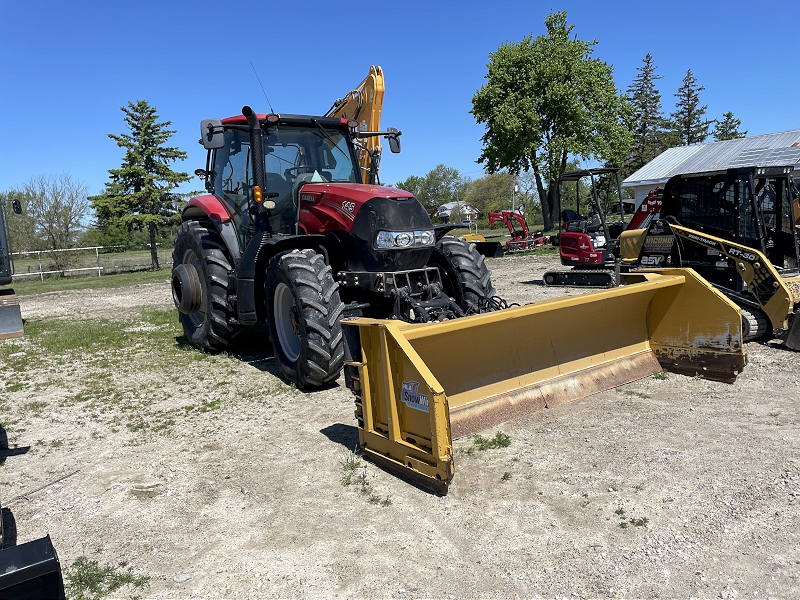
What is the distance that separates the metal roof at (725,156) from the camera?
23844mm

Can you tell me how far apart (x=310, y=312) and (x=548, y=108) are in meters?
32.7

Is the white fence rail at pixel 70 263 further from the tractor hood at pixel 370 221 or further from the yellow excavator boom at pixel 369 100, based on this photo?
the tractor hood at pixel 370 221

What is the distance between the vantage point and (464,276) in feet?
20.5

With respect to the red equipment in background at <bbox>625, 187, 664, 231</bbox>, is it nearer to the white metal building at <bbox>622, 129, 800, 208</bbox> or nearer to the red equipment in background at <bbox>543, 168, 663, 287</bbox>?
the red equipment in background at <bbox>543, 168, 663, 287</bbox>

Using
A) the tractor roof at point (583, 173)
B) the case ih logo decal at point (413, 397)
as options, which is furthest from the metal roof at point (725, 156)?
the case ih logo decal at point (413, 397)

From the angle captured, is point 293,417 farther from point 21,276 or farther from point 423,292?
point 21,276

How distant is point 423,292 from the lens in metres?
5.92

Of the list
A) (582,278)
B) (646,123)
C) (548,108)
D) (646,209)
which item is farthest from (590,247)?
(646,123)

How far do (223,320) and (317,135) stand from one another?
2.33 metres

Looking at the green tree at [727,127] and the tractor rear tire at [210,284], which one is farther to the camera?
the green tree at [727,127]

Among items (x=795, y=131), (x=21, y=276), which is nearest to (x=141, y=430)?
(x=21, y=276)

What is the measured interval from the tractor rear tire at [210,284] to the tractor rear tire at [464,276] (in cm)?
246

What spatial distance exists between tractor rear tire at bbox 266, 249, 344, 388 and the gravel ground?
269mm

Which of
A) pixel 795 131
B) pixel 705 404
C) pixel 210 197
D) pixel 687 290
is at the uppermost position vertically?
pixel 795 131
